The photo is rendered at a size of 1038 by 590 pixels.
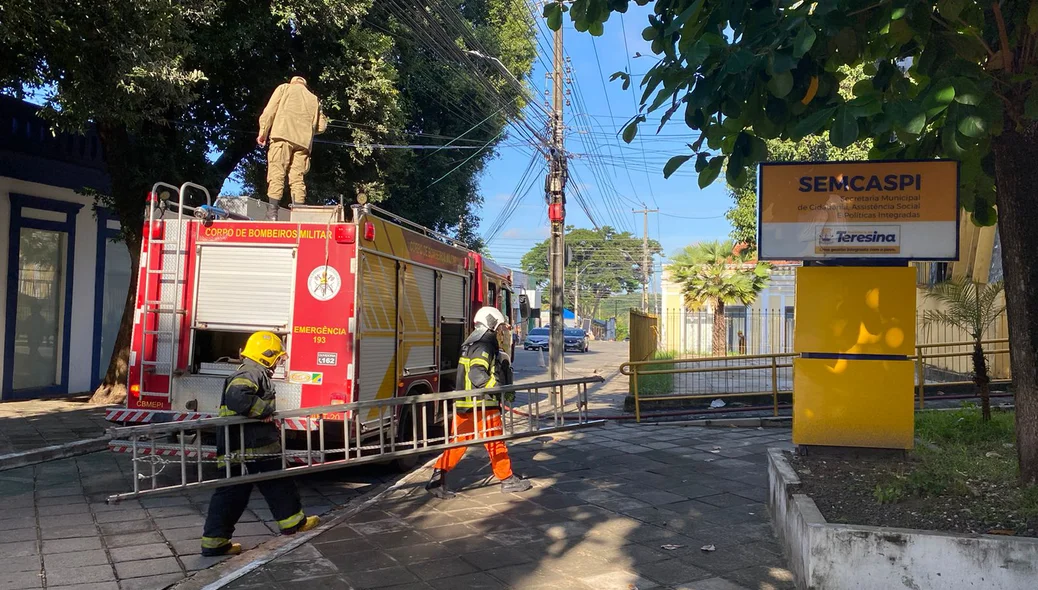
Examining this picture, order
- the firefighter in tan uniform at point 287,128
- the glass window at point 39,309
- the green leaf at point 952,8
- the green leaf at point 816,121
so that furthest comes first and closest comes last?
the glass window at point 39,309
the firefighter in tan uniform at point 287,128
the green leaf at point 952,8
the green leaf at point 816,121

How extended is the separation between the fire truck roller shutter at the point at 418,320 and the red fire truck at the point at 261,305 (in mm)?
558

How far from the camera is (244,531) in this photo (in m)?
6.23

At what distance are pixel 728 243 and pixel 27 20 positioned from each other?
78.4 feet

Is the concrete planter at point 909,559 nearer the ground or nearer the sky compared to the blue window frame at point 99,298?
nearer the ground

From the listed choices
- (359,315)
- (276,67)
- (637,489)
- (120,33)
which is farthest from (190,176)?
(637,489)

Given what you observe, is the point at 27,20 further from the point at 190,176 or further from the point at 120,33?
the point at 190,176

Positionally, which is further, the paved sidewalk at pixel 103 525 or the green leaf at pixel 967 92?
the paved sidewalk at pixel 103 525

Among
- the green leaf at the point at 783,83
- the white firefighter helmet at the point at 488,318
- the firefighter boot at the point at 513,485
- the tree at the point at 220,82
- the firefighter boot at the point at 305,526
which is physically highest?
the tree at the point at 220,82

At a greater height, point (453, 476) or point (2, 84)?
point (2, 84)

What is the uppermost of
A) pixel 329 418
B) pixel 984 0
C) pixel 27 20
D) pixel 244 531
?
pixel 27 20

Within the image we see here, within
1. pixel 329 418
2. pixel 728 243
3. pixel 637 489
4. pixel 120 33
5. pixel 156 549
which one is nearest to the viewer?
pixel 156 549

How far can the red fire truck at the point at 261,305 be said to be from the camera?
278 inches

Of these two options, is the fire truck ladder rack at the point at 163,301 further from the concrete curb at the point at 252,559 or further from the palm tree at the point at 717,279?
the palm tree at the point at 717,279

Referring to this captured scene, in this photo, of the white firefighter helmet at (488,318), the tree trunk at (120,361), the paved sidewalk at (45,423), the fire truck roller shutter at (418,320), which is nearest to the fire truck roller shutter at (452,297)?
the fire truck roller shutter at (418,320)
